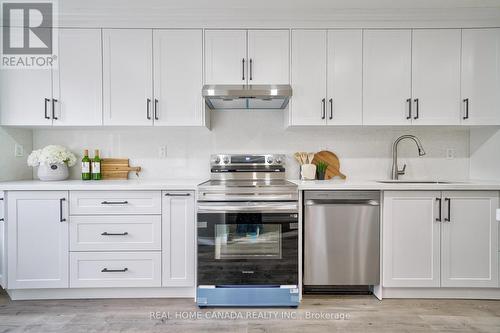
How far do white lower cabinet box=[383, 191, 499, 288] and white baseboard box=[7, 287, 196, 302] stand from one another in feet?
5.42

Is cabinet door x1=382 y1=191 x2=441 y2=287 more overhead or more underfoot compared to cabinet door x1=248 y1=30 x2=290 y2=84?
more underfoot

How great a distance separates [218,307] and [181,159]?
139 centimetres

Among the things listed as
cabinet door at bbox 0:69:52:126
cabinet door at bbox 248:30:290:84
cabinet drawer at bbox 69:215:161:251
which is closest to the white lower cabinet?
cabinet door at bbox 248:30:290:84

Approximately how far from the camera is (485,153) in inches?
101

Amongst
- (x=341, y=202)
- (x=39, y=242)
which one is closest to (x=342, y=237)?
(x=341, y=202)

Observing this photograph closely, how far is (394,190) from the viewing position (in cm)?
214

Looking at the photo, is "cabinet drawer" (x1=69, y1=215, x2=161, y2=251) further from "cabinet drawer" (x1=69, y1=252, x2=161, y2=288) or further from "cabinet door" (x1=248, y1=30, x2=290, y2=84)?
"cabinet door" (x1=248, y1=30, x2=290, y2=84)

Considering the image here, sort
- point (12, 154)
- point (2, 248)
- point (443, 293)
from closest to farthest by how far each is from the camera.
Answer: point (2, 248) < point (443, 293) < point (12, 154)

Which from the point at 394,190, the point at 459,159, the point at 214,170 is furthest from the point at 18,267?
the point at 459,159

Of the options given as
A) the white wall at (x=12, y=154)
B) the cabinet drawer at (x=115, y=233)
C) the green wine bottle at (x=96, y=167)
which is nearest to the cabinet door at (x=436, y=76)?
the cabinet drawer at (x=115, y=233)

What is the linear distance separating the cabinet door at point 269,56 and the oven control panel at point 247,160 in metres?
0.71

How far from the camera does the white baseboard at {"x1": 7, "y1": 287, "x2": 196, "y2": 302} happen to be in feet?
7.13

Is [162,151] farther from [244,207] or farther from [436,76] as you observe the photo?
[436,76]

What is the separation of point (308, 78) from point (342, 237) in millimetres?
1347
